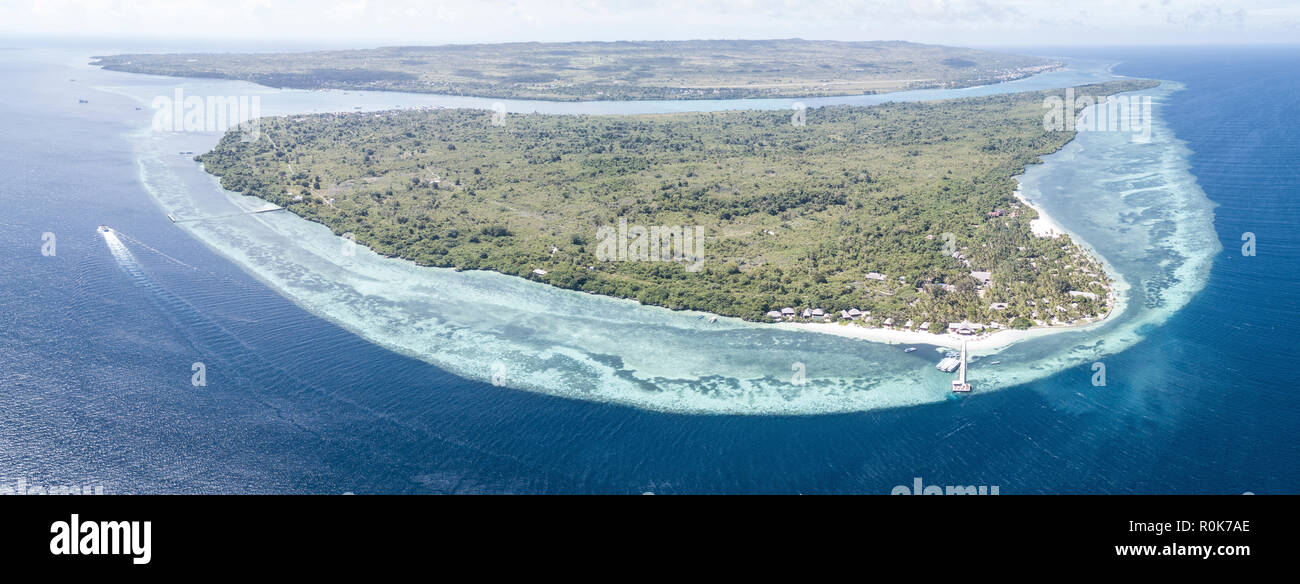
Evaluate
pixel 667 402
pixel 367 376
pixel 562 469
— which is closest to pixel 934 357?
pixel 667 402

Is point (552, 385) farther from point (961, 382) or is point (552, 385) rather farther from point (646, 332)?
point (961, 382)

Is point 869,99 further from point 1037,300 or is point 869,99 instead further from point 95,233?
point 95,233

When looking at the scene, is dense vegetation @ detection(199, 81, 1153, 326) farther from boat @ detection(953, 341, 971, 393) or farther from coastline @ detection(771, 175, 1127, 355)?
boat @ detection(953, 341, 971, 393)

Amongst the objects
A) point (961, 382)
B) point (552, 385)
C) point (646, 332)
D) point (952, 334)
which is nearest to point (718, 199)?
point (646, 332)

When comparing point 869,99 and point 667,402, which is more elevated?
point 869,99

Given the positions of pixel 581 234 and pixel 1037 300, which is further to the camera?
pixel 581 234

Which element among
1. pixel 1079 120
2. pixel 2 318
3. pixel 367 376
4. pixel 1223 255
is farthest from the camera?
pixel 1079 120
